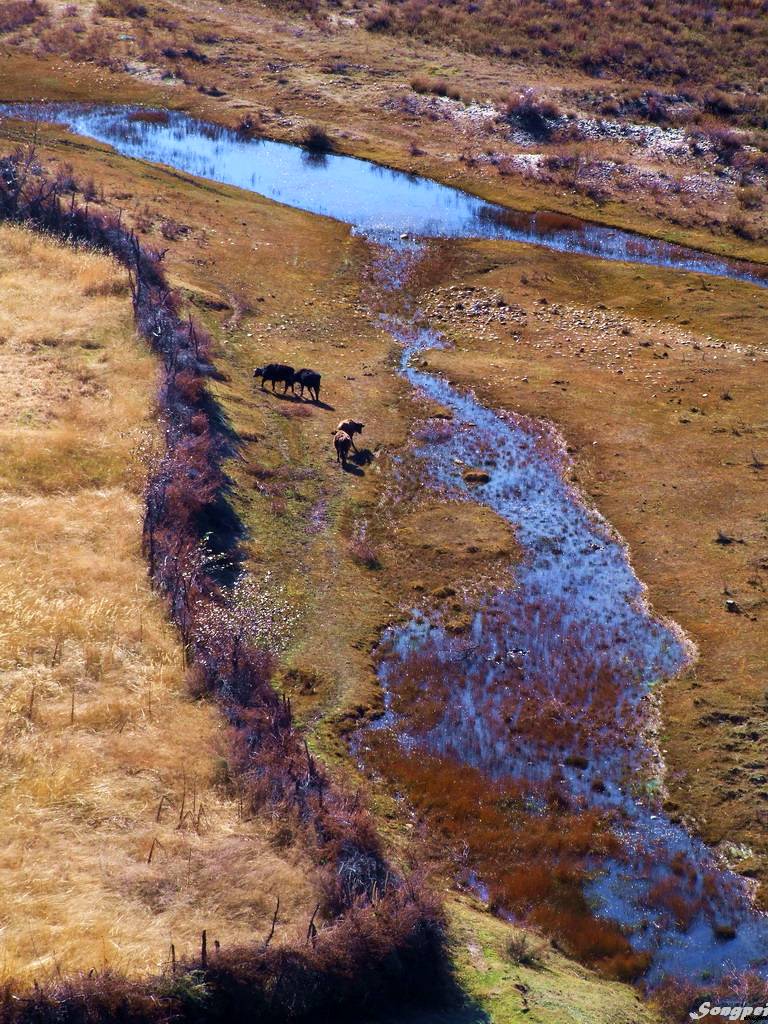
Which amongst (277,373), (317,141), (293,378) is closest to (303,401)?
(293,378)

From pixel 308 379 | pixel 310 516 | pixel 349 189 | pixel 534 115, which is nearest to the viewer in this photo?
pixel 310 516

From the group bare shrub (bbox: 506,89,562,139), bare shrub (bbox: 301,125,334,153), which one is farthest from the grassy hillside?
bare shrub (bbox: 506,89,562,139)

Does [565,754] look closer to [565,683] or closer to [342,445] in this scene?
[565,683]

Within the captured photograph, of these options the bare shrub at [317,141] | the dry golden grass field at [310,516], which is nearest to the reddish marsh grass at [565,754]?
the dry golden grass field at [310,516]

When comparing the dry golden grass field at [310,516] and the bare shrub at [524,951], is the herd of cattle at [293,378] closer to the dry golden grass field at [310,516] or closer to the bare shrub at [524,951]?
the dry golden grass field at [310,516]

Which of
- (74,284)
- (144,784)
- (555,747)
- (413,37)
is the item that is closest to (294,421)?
(74,284)

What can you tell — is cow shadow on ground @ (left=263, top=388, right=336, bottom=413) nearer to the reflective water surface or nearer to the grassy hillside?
Result: the grassy hillside
